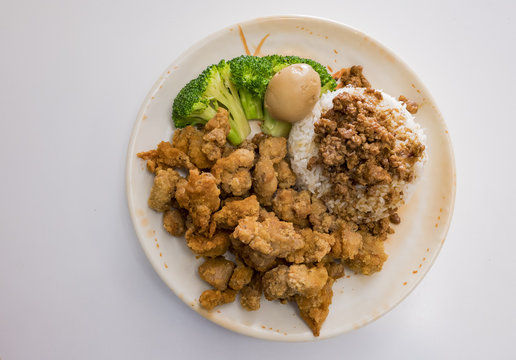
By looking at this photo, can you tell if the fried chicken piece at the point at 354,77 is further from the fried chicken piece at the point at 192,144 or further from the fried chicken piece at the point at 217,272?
the fried chicken piece at the point at 217,272

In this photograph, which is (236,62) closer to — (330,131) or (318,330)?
(330,131)

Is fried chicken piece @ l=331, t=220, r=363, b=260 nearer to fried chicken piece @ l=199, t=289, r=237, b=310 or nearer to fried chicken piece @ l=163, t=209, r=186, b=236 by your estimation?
fried chicken piece @ l=199, t=289, r=237, b=310

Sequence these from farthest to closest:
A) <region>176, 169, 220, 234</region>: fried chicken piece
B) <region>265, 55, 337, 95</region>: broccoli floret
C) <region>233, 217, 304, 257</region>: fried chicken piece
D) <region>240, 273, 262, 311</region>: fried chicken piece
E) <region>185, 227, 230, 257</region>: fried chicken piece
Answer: <region>265, 55, 337, 95</region>: broccoli floret < <region>240, 273, 262, 311</region>: fried chicken piece < <region>185, 227, 230, 257</region>: fried chicken piece < <region>176, 169, 220, 234</region>: fried chicken piece < <region>233, 217, 304, 257</region>: fried chicken piece

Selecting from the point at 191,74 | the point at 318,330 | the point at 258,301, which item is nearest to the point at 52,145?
the point at 191,74

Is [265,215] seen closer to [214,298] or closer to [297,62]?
[214,298]

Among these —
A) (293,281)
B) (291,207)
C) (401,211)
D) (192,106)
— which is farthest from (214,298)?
(401,211)

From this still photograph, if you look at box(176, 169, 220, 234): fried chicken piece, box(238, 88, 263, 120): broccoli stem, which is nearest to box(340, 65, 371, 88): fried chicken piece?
box(238, 88, 263, 120): broccoli stem

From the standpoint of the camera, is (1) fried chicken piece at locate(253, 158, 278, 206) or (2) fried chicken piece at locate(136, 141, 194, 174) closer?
(1) fried chicken piece at locate(253, 158, 278, 206)
